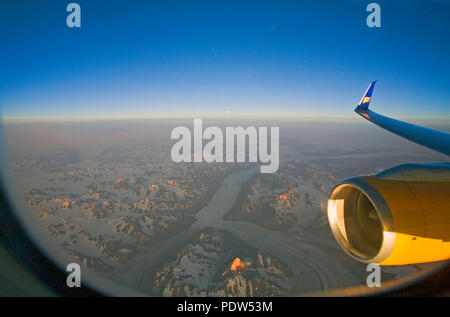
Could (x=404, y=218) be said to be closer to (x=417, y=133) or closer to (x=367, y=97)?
(x=417, y=133)

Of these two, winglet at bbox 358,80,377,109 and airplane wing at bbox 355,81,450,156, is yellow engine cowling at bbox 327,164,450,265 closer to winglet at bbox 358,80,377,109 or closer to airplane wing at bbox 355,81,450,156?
airplane wing at bbox 355,81,450,156

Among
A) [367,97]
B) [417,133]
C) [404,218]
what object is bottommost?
[404,218]

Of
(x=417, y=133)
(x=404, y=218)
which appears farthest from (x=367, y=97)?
(x=404, y=218)

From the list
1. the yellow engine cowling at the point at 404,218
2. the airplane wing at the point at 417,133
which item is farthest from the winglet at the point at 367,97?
the yellow engine cowling at the point at 404,218

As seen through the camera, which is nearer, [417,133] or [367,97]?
[417,133]

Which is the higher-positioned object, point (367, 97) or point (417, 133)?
point (367, 97)

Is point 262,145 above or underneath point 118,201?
above

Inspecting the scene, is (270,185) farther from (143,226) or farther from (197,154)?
(197,154)
